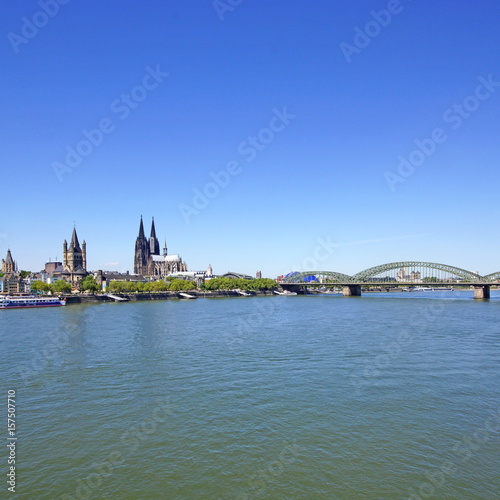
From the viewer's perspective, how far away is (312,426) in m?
11.4

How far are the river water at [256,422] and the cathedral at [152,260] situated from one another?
140 meters

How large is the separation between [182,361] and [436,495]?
13574 mm

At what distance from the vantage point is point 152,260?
162500mm

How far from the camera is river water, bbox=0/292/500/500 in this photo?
851 centimetres

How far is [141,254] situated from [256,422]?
15460 cm

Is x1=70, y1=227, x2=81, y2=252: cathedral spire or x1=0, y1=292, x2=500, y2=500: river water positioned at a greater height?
x1=70, y1=227, x2=81, y2=252: cathedral spire

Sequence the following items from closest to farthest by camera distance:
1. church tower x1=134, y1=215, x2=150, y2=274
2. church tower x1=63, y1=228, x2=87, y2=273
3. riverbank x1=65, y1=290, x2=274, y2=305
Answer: riverbank x1=65, y1=290, x2=274, y2=305 → church tower x1=63, y1=228, x2=87, y2=273 → church tower x1=134, y1=215, x2=150, y2=274

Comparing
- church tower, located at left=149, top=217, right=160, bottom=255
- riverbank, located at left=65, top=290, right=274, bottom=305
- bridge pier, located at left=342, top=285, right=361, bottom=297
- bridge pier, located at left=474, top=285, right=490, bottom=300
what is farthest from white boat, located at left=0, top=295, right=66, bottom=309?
church tower, located at left=149, top=217, right=160, bottom=255

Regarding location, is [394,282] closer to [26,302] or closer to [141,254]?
[26,302]

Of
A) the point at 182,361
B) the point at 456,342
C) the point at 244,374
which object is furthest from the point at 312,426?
the point at 456,342

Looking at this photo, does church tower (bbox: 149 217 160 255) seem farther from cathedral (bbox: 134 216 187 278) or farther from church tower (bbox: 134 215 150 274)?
church tower (bbox: 134 215 150 274)

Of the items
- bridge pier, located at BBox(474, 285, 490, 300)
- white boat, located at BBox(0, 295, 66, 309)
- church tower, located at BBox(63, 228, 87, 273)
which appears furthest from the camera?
church tower, located at BBox(63, 228, 87, 273)

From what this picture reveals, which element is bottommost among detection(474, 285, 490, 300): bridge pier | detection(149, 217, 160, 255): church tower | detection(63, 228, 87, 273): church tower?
detection(474, 285, 490, 300): bridge pier

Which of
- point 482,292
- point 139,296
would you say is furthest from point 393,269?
point 139,296
